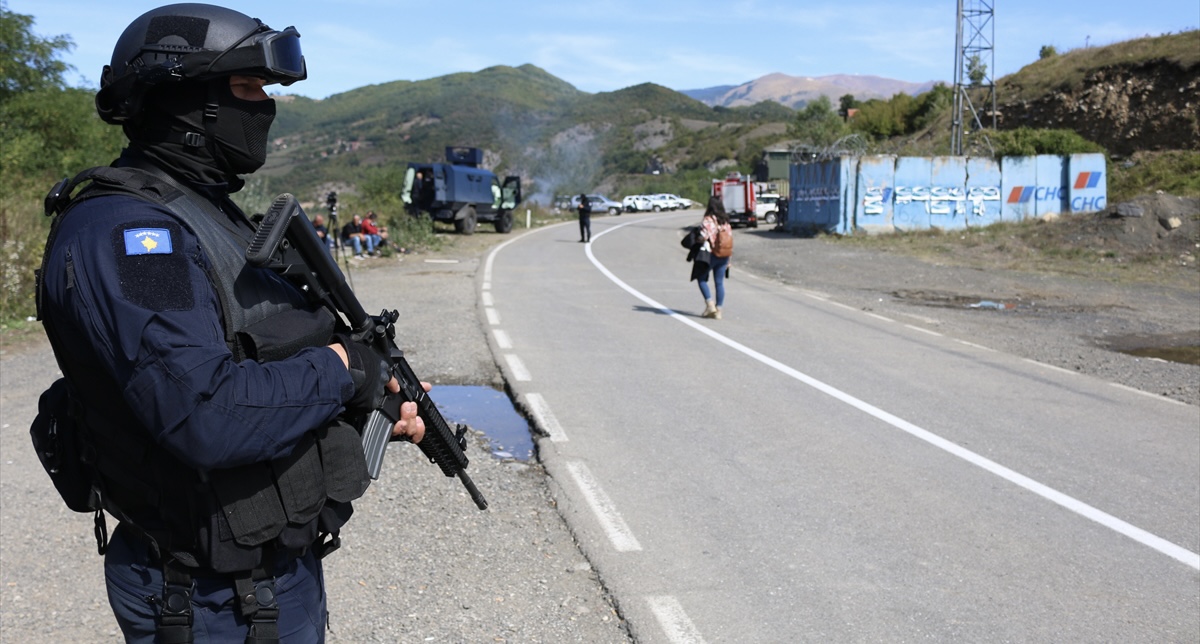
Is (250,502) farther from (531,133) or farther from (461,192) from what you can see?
(531,133)

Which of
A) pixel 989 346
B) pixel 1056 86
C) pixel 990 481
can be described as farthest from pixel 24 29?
pixel 1056 86

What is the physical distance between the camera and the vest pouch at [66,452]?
6.68ft

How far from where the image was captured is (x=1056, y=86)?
3891 centimetres

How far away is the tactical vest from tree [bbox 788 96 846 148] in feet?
225

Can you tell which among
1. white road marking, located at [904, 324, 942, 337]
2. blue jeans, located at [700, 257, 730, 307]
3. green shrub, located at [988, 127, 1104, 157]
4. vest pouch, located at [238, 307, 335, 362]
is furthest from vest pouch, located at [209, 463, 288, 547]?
green shrub, located at [988, 127, 1104, 157]

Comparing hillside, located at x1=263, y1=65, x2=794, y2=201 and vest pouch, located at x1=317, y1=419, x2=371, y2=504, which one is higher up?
hillside, located at x1=263, y1=65, x2=794, y2=201

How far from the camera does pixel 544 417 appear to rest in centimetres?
754

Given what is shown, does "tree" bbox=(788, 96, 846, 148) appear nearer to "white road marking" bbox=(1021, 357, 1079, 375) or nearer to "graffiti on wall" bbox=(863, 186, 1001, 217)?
"graffiti on wall" bbox=(863, 186, 1001, 217)

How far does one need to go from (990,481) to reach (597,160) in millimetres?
119702

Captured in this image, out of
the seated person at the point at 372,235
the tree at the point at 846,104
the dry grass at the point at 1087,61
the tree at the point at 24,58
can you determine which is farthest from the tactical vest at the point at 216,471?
the tree at the point at 846,104

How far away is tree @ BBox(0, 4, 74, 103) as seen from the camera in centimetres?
2533

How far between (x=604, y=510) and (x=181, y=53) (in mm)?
3896

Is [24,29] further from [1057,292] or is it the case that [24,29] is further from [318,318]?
[318,318]

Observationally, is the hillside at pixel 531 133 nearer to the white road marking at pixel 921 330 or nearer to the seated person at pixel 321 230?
the seated person at pixel 321 230
